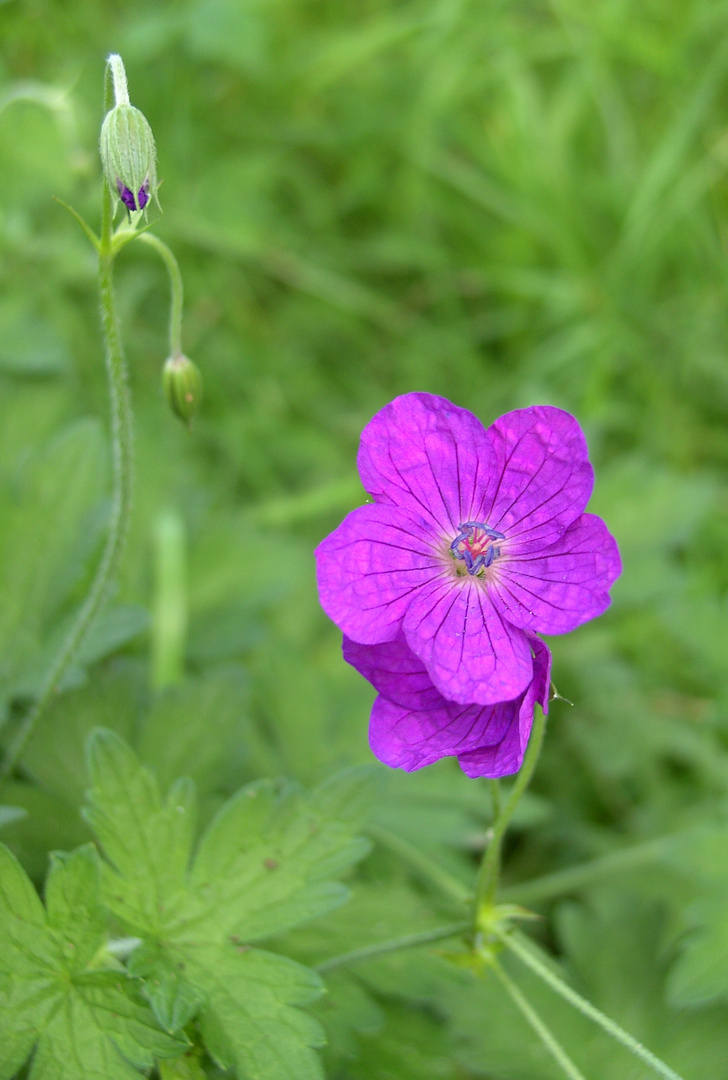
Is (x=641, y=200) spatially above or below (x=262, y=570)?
above

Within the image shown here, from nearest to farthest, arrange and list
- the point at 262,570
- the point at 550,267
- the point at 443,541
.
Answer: the point at 443,541
the point at 262,570
the point at 550,267

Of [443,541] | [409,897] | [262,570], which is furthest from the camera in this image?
[262,570]

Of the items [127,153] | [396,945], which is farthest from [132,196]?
[396,945]

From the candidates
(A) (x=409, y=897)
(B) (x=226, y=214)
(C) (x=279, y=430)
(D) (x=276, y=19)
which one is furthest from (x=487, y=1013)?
(D) (x=276, y=19)

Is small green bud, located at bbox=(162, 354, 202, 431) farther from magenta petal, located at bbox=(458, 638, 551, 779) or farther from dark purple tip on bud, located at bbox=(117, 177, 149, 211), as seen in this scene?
magenta petal, located at bbox=(458, 638, 551, 779)

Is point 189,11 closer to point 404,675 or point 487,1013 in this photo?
point 404,675

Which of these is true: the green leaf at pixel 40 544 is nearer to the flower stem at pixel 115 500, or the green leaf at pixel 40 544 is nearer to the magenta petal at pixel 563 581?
the flower stem at pixel 115 500

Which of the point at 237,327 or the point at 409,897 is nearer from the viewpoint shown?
the point at 409,897

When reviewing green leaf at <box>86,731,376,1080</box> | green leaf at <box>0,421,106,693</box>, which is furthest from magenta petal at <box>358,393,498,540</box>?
green leaf at <box>0,421,106,693</box>
